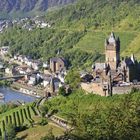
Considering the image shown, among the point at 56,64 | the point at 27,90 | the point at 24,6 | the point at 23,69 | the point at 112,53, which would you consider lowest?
the point at 27,90

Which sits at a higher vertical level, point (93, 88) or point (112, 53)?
point (112, 53)

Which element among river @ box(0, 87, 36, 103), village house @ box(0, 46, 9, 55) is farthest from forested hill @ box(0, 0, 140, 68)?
river @ box(0, 87, 36, 103)

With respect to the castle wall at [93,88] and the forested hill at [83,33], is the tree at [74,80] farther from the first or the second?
the forested hill at [83,33]

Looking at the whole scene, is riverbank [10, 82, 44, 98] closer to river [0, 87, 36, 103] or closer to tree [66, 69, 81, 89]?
river [0, 87, 36, 103]

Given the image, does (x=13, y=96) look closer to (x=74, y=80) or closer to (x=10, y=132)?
(x=74, y=80)

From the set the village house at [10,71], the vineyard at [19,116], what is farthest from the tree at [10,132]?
the village house at [10,71]

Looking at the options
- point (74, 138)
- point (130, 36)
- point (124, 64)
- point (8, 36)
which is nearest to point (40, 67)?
point (130, 36)

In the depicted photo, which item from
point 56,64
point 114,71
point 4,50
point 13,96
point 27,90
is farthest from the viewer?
point 4,50

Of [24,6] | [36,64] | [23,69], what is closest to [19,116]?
[23,69]
